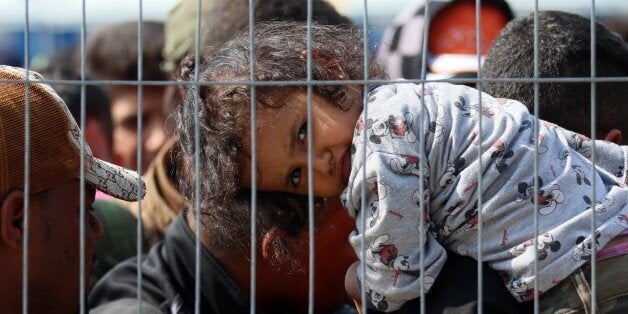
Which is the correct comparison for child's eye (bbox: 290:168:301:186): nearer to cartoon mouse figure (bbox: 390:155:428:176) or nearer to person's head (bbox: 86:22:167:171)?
cartoon mouse figure (bbox: 390:155:428:176)

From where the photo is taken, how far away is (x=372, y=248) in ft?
6.68

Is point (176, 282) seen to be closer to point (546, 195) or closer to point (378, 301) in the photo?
point (378, 301)

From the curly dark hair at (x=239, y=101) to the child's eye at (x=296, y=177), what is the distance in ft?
0.32

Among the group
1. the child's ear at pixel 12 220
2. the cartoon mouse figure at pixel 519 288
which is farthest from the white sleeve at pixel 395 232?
the child's ear at pixel 12 220

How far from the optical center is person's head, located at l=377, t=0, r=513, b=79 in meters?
3.59

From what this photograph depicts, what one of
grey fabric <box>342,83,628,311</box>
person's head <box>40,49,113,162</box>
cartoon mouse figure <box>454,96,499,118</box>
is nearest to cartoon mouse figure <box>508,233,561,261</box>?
grey fabric <box>342,83,628,311</box>

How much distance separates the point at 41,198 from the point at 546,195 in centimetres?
90

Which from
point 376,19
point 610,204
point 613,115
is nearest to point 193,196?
point 610,204

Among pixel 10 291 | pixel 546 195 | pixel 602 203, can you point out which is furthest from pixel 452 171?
pixel 10 291

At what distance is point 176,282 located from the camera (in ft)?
9.66

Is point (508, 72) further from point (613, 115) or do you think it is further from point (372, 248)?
point (372, 248)

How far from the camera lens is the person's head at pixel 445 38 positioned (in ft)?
11.8

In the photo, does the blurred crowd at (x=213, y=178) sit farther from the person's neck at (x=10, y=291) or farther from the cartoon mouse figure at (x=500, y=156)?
the cartoon mouse figure at (x=500, y=156)

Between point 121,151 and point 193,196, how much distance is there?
221 cm
